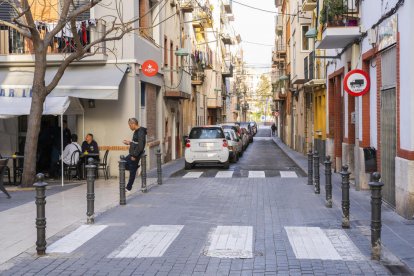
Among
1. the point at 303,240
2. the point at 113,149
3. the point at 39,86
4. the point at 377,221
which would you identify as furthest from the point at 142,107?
the point at 377,221

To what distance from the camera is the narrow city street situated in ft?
24.3

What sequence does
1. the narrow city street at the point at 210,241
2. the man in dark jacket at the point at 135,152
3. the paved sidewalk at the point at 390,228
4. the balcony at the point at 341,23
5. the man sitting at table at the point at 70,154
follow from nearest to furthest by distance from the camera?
the narrow city street at the point at 210,241, the paved sidewalk at the point at 390,228, the man in dark jacket at the point at 135,152, the balcony at the point at 341,23, the man sitting at table at the point at 70,154

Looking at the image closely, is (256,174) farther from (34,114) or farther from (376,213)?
(376,213)

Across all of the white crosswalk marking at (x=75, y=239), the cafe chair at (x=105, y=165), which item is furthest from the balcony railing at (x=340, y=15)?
the white crosswalk marking at (x=75, y=239)

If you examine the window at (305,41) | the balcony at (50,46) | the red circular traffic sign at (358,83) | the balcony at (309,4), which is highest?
the balcony at (309,4)

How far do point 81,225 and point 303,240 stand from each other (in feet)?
12.3

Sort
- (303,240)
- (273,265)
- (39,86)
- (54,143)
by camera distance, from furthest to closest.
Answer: (54,143)
(39,86)
(303,240)
(273,265)

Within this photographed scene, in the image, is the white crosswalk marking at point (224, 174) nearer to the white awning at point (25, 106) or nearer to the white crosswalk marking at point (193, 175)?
the white crosswalk marking at point (193, 175)

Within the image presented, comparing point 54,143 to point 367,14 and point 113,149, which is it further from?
point 367,14

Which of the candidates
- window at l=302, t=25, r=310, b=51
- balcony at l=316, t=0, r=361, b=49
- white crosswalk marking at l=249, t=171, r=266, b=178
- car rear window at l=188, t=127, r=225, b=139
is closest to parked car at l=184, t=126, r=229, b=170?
car rear window at l=188, t=127, r=225, b=139

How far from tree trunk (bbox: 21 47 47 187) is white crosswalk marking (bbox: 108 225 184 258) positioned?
A: 7.07m

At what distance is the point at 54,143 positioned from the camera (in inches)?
794

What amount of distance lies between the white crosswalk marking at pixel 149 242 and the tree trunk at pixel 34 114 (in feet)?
23.2

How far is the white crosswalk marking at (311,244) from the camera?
8055 mm
